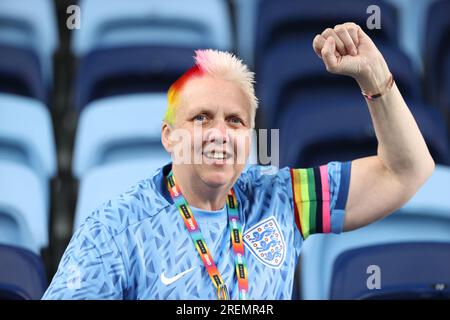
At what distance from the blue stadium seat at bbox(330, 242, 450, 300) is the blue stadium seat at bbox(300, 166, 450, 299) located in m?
0.06

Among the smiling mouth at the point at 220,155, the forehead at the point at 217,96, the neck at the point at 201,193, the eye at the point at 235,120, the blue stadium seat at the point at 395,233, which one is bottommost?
the blue stadium seat at the point at 395,233

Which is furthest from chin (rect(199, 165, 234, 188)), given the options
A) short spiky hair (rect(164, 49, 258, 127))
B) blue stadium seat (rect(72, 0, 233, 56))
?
blue stadium seat (rect(72, 0, 233, 56))

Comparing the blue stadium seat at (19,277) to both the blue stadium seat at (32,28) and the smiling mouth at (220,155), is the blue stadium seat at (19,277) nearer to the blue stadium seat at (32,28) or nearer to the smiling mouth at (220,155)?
the smiling mouth at (220,155)

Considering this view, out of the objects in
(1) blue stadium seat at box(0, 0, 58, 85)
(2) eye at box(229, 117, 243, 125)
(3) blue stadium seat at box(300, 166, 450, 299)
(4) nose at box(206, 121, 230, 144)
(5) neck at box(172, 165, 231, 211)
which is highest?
(1) blue stadium seat at box(0, 0, 58, 85)

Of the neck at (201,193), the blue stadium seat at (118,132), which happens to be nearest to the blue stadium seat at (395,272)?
the neck at (201,193)

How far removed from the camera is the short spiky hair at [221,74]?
1468 mm

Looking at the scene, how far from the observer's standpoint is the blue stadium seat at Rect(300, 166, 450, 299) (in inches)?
68.4

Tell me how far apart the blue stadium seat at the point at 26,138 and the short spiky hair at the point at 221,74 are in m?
0.49

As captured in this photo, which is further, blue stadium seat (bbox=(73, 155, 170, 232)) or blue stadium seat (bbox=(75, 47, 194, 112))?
blue stadium seat (bbox=(75, 47, 194, 112))

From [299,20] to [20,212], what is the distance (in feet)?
3.20

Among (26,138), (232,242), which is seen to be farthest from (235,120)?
(26,138)

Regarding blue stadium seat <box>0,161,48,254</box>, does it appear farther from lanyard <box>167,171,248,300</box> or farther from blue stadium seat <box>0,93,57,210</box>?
lanyard <box>167,171,248,300</box>

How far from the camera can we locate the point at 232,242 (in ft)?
4.72
